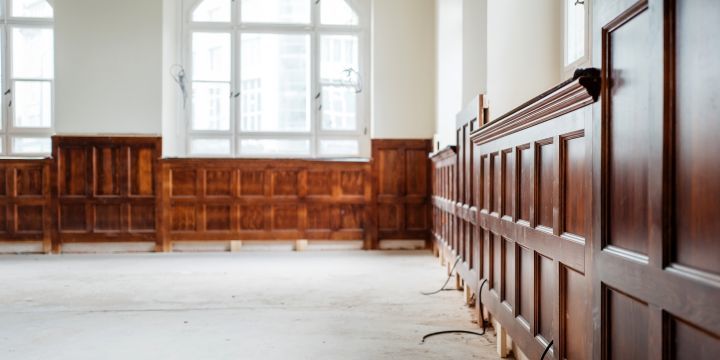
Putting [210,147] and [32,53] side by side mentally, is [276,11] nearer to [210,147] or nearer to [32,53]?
[210,147]

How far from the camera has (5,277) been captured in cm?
494

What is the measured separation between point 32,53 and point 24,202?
1907mm

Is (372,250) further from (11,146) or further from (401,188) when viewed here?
(11,146)

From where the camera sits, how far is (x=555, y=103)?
66.5 inches

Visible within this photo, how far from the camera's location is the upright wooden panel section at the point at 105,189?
6434mm

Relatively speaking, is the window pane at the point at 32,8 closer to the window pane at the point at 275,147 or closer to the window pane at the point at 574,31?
the window pane at the point at 275,147

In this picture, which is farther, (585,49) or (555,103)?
(585,49)

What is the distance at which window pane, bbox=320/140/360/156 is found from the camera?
705 cm

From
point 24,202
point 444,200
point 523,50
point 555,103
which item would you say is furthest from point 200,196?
point 555,103

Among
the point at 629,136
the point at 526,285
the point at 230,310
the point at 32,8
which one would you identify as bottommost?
the point at 230,310

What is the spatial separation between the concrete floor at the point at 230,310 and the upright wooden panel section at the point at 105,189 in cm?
67

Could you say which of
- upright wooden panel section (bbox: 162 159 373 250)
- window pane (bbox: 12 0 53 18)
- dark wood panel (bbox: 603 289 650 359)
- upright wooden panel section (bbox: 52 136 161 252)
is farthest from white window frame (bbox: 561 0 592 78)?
window pane (bbox: 12 0 53 18)

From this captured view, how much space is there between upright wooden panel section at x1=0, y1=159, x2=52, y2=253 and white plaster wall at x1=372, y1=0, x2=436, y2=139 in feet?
13.2

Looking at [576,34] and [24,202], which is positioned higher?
[576,34]
